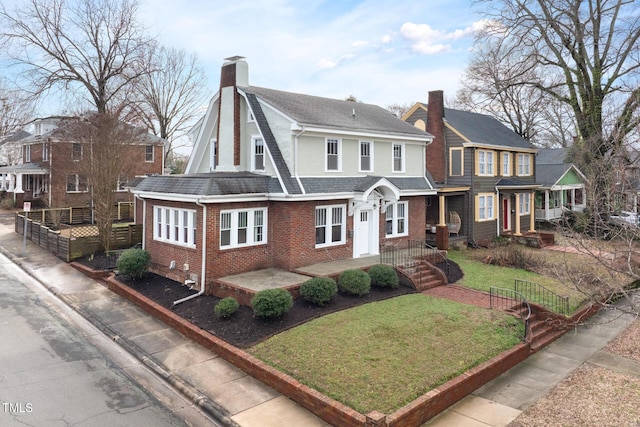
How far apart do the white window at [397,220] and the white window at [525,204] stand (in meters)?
14.4

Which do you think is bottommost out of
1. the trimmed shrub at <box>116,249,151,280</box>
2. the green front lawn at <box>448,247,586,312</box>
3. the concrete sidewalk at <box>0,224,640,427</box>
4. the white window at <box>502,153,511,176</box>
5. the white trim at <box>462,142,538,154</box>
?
the concrete sidewalk at <box>0,224,640,427</box>

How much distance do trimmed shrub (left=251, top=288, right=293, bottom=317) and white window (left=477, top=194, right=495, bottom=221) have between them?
18087 mm

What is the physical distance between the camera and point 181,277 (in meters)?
15.3

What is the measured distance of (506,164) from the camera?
93.6 feet

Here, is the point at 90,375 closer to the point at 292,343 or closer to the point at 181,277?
the point at 292,343

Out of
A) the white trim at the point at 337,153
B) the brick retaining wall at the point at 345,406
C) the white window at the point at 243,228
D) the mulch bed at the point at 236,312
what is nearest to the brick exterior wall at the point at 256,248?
the white window at the point at 243,228

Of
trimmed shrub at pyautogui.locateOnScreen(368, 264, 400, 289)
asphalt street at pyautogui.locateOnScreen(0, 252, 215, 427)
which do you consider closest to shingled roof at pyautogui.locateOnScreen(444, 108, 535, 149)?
trimmed shrub at pyautogui.locateOnScreen(368, 264, 400, 289)

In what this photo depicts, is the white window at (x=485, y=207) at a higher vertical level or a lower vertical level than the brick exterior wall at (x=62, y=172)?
lower

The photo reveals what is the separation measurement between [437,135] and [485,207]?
5509 mm

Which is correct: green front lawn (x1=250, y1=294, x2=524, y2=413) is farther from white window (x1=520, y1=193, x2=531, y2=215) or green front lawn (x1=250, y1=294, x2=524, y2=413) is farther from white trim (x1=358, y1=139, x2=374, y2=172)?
white window (x1=520, y1=193, x2=531, y2=215)

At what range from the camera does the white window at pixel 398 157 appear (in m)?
20.4

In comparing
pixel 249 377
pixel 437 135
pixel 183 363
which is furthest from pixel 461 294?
pixel 437 135

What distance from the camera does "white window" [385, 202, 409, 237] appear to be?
19906mm

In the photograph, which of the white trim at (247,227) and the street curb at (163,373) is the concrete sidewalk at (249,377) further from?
the white trim at (247,227)
